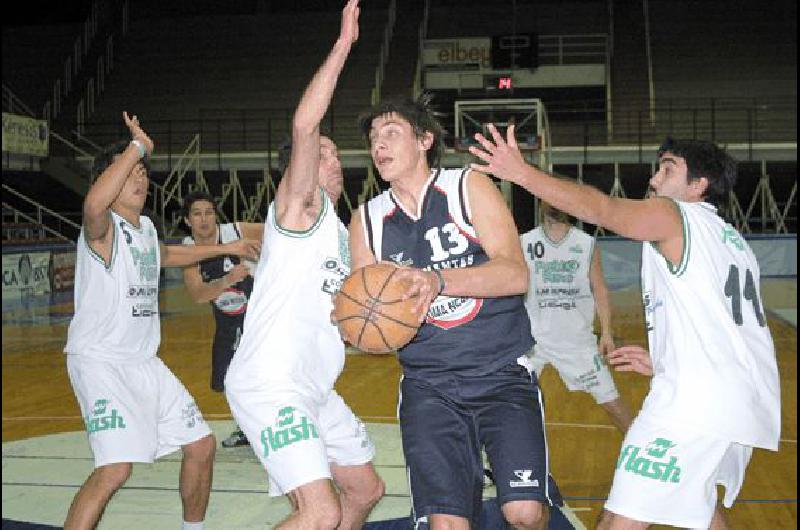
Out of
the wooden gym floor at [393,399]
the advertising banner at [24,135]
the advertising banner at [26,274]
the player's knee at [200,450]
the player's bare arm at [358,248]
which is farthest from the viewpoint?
the advertising banner at [24,135]

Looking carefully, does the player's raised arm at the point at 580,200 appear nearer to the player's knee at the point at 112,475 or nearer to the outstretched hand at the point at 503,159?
the outstretched hand at the point at 503,159

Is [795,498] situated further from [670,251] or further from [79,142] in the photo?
[79,142]

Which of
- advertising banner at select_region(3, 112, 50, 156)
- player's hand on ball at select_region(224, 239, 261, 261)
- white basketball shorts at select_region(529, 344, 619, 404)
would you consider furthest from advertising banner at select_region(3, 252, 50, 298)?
player's hand on ball at select_region(224, 239, 261, 261)

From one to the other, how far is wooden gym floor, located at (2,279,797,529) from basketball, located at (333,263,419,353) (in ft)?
7.99

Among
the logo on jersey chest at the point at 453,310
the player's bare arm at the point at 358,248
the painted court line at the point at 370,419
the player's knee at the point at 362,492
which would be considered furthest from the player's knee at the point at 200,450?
the painted court line at the point at 370,419

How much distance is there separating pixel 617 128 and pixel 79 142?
1408 centimetres

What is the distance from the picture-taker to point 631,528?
3.83 metres

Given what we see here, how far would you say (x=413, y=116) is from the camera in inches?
175

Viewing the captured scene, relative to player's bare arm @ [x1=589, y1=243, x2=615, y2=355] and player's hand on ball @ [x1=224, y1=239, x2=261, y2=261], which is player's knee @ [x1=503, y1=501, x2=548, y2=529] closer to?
player's hand on ball @ [x1=224, y1=239, x2=261, y2=261]

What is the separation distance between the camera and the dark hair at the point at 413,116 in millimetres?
4418

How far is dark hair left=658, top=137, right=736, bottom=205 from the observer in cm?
422

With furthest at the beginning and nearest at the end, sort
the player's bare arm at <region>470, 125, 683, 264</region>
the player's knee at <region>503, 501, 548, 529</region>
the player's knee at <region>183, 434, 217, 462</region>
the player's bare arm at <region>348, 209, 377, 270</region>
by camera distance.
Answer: the player's knee at <region>183, 434, 217, 462</region> < the player's bare arm at <region>348, 209, 377, 270</region> < the player's knee at <region>503, 501, 548, 529</region> < the player's bare arm at <region>470, 125, 683, 264</region>

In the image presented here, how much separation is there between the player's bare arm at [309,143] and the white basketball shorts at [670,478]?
5.33 ft

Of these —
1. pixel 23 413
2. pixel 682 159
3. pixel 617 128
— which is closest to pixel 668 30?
pixel 617 128
